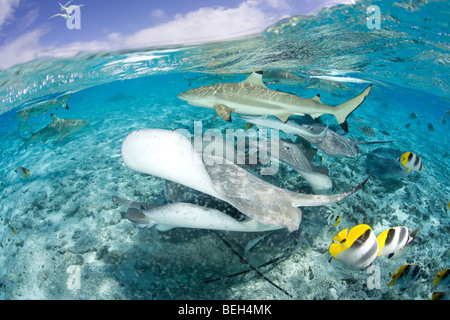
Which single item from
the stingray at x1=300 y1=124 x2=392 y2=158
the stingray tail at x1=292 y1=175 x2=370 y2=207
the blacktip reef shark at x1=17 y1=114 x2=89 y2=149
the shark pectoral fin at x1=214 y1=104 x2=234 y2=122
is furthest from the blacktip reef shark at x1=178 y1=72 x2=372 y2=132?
the blacktip reef shark at x1=17 y1=114 x2=89 y2=149

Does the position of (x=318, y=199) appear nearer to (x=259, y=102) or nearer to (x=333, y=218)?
(x=333, y=218)

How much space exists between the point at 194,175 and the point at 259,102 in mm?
3009

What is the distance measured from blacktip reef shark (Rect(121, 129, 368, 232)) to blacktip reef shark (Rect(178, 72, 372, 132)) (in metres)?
2.31

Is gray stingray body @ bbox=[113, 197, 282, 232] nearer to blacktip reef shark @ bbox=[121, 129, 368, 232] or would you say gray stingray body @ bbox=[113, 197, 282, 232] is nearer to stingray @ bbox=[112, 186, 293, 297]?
blacktip reef shark @ bbox=[121, 129, 368, 232]

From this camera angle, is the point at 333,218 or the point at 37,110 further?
the point at 37,110

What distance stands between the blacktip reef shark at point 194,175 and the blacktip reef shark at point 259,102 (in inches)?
91.1

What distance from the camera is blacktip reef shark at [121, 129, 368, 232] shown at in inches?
84.1

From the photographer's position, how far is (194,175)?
2135 millimetres

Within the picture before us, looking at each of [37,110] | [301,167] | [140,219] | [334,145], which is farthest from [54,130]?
[334,145]

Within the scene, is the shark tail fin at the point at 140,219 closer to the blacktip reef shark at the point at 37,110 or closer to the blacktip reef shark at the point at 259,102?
the blacktip reef shark at the point at 259,102

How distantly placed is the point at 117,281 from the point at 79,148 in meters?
7.92
